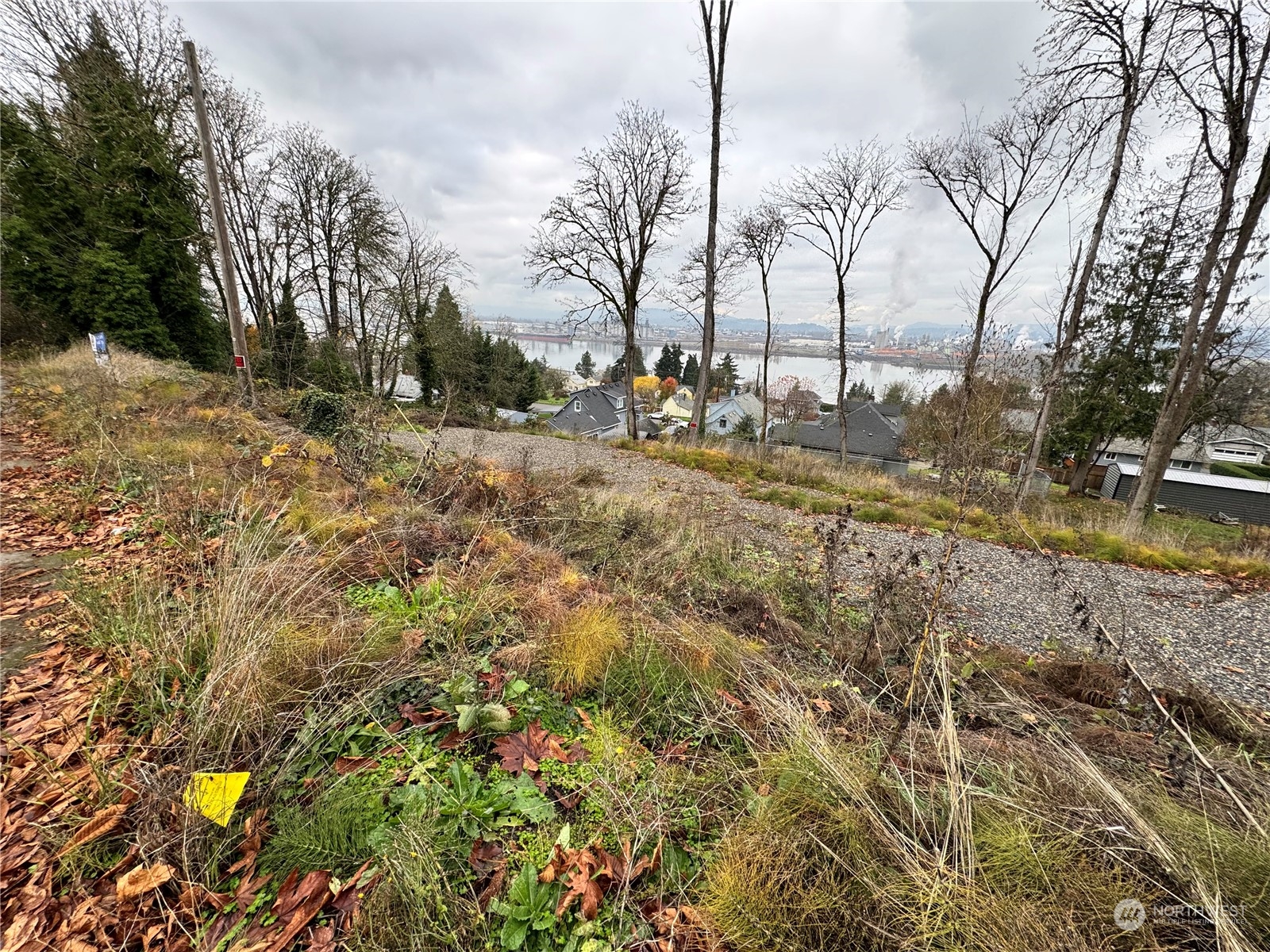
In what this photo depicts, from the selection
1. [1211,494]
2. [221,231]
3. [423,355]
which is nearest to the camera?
[221,231]

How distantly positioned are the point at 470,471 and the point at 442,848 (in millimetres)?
4332

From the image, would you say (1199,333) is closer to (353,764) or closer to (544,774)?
(544,774)

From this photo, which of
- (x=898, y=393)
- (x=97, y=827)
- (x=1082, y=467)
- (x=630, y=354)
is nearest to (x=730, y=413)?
(x=898, y=393)

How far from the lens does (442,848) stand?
1429 mm

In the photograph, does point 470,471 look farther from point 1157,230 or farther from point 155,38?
point 1157,230

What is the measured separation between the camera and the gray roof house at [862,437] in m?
33.3

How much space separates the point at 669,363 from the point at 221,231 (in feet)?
208

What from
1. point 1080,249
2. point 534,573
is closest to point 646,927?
point 534,573

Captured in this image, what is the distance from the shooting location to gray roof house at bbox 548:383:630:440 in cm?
A: 3909

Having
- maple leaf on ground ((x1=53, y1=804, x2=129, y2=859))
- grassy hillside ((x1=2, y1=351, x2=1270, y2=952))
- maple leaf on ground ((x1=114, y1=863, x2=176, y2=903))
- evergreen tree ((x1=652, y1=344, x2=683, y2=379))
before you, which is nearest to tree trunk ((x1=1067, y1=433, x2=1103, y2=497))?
grassy hillside ((x1=2, y1=351, x2=1270, y2=952))

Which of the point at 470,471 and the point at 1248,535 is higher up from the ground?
the point at 470,471

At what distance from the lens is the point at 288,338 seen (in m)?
18.9

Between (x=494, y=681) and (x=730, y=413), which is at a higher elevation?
(x=494, y=681)

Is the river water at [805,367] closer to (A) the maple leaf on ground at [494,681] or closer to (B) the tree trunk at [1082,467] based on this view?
(B) the tree trunk at [1082,467]
